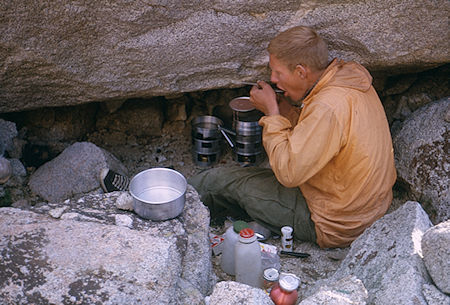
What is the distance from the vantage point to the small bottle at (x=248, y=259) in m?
2.91

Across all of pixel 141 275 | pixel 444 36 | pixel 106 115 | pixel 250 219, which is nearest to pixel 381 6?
pixel 444 36

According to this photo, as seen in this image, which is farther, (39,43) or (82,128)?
(82,128)

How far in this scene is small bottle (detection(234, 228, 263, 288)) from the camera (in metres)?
2.91

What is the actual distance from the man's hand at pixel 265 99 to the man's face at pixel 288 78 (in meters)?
0.15

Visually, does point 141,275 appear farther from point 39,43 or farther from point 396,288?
point 39,43

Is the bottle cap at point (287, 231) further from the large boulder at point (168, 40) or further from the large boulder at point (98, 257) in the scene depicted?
the large boulder at point (168, 40)

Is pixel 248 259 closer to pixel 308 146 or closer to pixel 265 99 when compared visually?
pixel 308 146

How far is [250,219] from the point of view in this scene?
3.85 meters

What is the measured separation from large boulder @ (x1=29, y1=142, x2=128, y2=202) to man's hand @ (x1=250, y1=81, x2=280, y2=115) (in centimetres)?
136

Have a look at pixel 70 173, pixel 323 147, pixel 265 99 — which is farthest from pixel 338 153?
pixel 70 173

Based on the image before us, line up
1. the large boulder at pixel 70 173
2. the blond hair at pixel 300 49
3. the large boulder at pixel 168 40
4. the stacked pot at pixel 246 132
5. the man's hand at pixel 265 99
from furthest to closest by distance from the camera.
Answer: the stacked pot at pixel 246 132 < the large boulder at pixel 70 173 < the man's hand at pixel 265 99 < the large boulder at pixel 168 40 < the blond hair at pixel 300 49

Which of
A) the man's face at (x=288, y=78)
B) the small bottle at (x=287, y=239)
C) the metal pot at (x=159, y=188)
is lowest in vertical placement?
the small bottle at (x=287, y=239)

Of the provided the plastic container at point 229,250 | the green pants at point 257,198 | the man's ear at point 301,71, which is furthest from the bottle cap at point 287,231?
the man's ear at point 301,71

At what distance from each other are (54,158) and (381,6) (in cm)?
279
